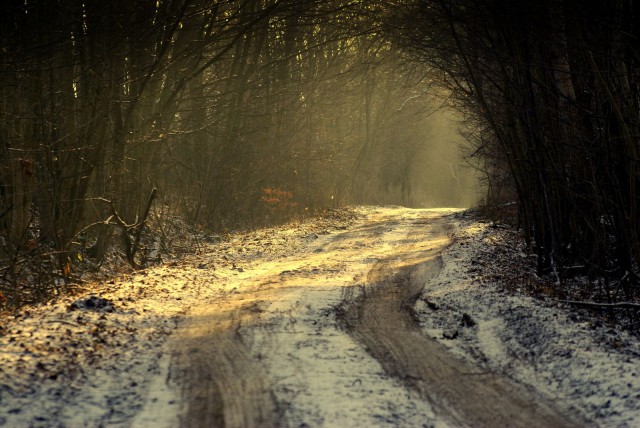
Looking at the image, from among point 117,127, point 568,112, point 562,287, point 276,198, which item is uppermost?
point 117,127

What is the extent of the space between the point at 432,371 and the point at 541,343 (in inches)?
65.5

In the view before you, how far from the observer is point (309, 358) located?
6.97m

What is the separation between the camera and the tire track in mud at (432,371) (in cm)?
573

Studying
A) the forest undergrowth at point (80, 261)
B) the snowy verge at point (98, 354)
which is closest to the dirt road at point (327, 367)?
the snowy verge at point (98, 354)

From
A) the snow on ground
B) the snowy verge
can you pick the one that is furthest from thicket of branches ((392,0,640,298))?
the snowy verge

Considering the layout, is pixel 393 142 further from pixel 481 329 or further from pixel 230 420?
pixel 230 420

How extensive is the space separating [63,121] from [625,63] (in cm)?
1058

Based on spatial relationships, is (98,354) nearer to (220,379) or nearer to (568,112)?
(220,379)

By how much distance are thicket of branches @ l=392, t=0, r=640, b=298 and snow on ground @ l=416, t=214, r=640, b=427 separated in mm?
1540

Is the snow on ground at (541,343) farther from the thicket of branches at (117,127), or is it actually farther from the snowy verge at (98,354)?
the thicket of branches at (117,127)


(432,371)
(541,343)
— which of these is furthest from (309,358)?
(541,343)

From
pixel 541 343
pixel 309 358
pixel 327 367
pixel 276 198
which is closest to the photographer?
pixel 327 367

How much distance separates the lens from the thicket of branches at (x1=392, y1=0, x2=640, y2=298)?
8711 millimetres

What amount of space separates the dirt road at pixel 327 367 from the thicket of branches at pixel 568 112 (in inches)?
116
